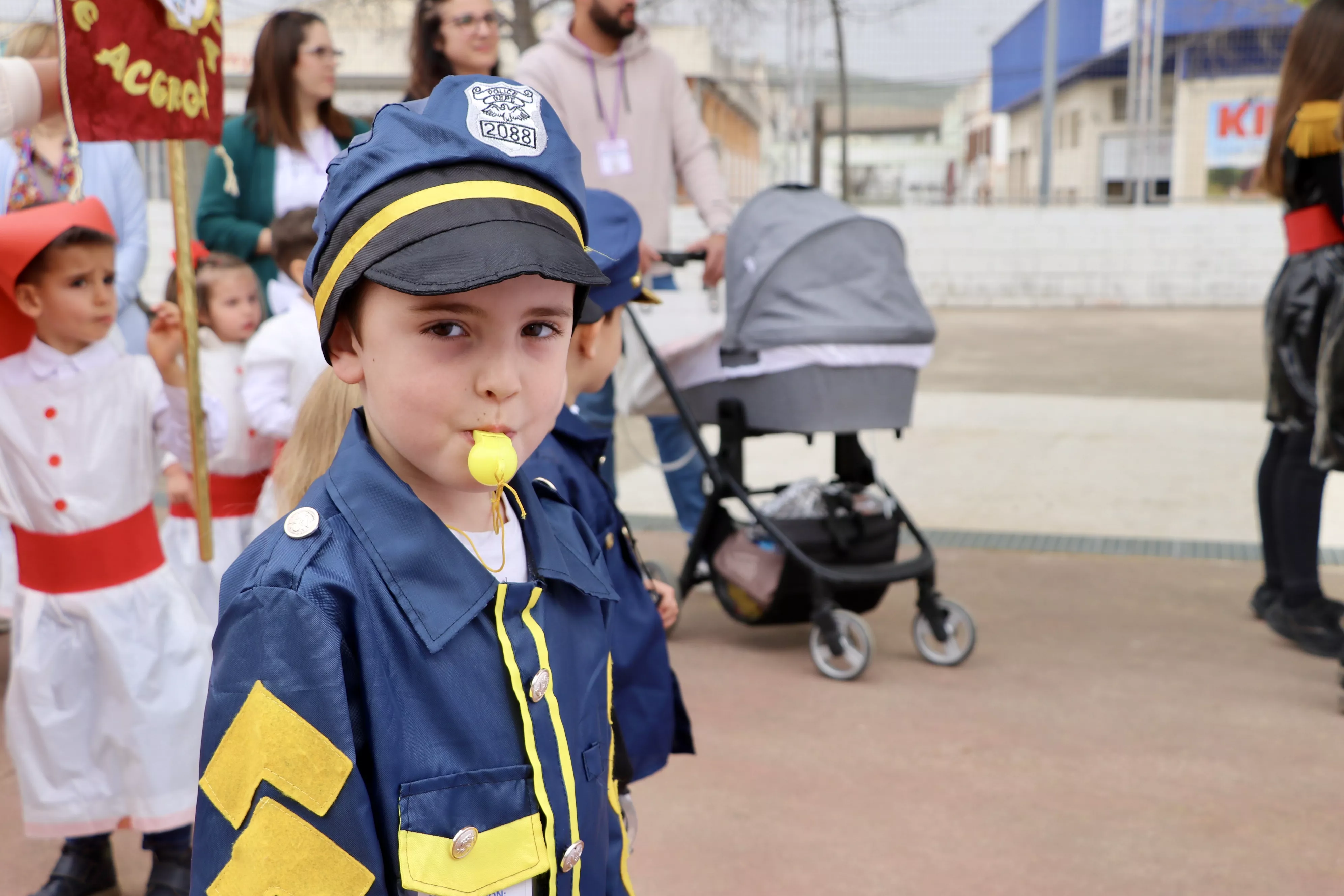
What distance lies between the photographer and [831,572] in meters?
3.85

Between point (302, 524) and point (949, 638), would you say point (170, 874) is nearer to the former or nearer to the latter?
point (302, 524)

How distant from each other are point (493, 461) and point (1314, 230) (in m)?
3.57

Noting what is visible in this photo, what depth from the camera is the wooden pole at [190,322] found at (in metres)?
2.57

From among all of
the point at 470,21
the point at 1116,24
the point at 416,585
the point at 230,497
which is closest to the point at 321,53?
the point at 470,21

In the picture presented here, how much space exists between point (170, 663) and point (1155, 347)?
10513mm

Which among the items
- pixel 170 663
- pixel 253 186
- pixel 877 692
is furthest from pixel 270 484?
pixel 877 692

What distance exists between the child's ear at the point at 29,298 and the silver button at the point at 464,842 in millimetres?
1802

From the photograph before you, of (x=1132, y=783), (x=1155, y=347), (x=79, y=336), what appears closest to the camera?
(x=79, y=336)

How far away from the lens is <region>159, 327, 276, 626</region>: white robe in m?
3.59

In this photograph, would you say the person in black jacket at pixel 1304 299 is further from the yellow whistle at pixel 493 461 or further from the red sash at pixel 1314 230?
the yellow whistle at pixel 493 461

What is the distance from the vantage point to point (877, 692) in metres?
3.79

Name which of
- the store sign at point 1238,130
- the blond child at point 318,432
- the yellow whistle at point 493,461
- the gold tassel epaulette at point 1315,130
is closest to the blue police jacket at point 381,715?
the yellow whistle at point 493,461

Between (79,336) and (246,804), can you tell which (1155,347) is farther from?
(246,804)

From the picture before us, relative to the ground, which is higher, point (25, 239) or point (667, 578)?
point (25, 239)
